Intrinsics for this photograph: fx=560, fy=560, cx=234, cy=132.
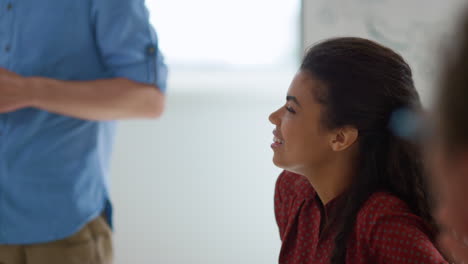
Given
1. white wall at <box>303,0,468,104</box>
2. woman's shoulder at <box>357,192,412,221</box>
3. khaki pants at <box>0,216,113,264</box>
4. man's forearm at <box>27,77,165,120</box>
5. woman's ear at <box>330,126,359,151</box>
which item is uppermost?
white wall at <box>303,0,468,104</box>

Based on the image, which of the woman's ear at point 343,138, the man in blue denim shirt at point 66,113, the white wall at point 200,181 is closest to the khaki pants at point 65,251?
the man in blue denim shirt at point 66,113

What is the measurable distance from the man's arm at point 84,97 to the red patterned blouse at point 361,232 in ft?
1.41

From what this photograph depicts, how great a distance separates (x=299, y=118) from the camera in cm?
129

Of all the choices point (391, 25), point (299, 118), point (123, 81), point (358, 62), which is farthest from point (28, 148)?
point (391, 25)

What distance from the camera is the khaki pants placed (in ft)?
3.77

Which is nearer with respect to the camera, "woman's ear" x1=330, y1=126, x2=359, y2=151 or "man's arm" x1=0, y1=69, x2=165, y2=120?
"man's arm" x1=0, y1=69, x2=165, y2=120

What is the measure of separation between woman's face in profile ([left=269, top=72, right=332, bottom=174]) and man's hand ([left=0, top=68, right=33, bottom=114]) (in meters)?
0.56

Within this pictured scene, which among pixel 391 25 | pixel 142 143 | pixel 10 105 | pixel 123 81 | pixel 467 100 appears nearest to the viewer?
pixel 467 100

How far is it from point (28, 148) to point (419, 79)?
5.97ft

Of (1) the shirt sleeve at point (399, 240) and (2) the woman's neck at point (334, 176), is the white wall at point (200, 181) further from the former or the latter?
(1) the shirt sleeve at point (399, 240)

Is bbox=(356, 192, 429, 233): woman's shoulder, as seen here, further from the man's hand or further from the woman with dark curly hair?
the man's hand

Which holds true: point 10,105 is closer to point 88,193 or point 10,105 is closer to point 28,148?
point 28,148

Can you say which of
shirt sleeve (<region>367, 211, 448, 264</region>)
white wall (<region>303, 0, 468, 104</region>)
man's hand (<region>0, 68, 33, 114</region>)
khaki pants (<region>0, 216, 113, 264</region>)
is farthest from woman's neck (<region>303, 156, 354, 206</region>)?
white wall (<region>303, 0, 468, 104</region>)

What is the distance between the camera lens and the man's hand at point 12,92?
1.08 meters
